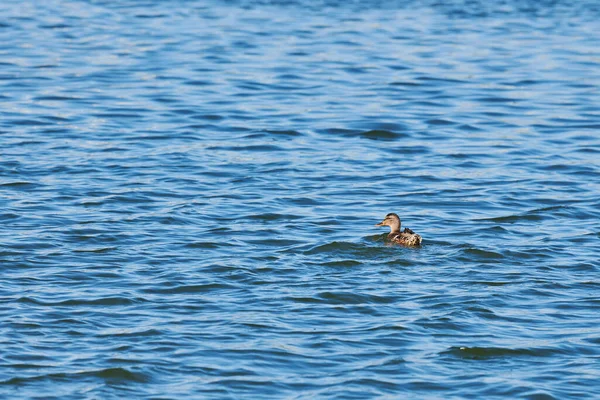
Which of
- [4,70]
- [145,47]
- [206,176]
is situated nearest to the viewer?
[206,176]

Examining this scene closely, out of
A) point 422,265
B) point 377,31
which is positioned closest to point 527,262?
point 422,265

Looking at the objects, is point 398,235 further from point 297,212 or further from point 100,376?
point 100,376

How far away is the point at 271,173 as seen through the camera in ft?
61.8

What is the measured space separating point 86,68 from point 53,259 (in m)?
13.8

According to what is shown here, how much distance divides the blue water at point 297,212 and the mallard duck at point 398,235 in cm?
15

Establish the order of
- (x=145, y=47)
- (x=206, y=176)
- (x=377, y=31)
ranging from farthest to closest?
1. (x=377, y=31)
2. (x=145, y=47)
3. (x=206, y=176)

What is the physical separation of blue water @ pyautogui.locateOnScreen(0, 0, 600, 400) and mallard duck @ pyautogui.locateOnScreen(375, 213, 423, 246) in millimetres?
149

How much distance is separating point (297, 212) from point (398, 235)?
7.38 feet

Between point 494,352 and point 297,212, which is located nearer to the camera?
point 494,352

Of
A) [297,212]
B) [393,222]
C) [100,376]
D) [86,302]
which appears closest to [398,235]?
[393,222]

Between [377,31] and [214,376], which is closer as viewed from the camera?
[214,376]

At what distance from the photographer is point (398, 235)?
48.5 ft

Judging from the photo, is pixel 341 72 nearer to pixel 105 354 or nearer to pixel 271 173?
pixel 271 173

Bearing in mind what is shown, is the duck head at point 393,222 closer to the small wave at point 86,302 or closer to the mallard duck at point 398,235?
the mallard duck at point 398,235
